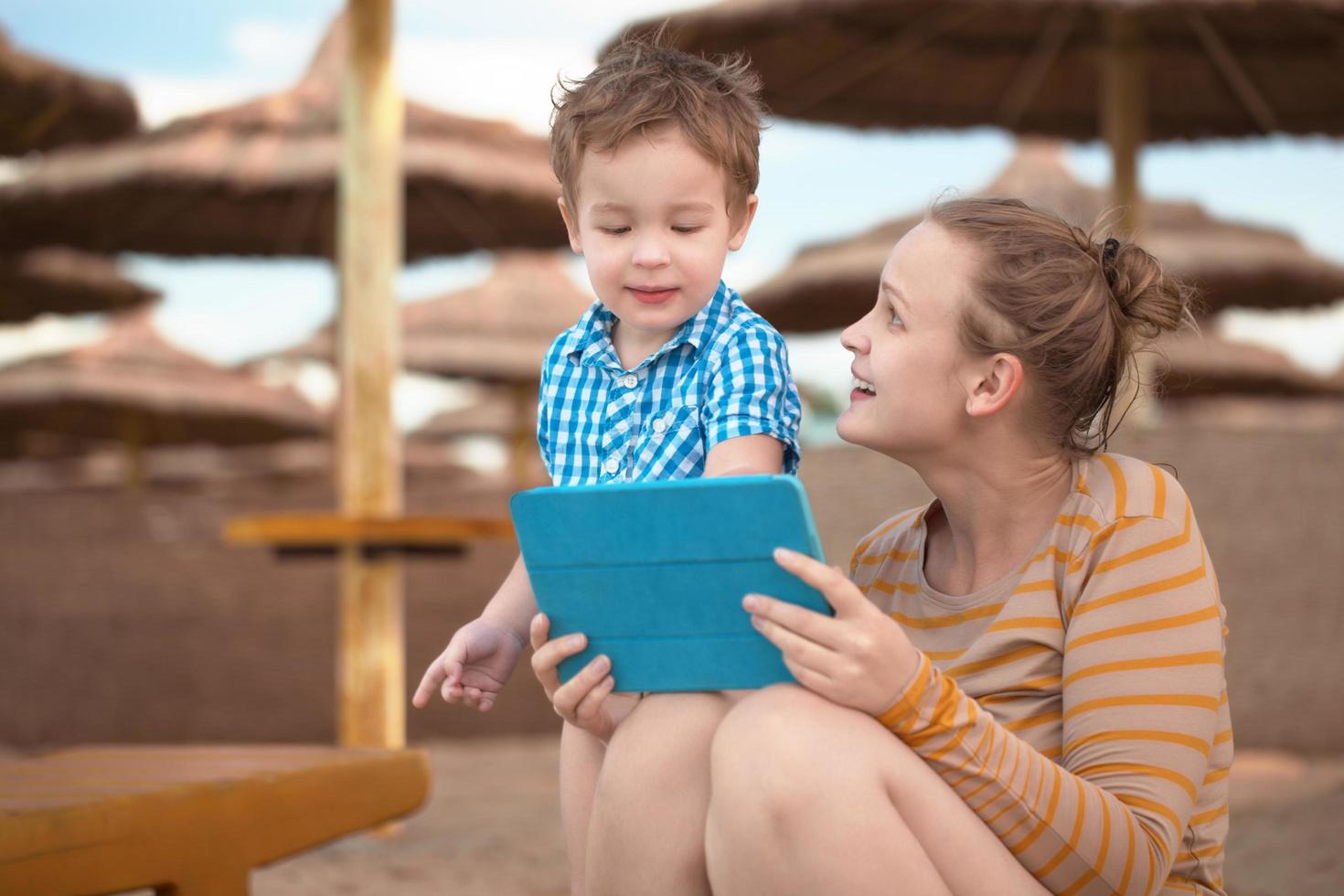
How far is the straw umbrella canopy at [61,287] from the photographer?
332 inches

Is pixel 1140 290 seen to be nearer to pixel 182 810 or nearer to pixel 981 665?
pixel 981 665

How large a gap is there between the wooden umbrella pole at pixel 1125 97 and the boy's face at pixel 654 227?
4.52 metres

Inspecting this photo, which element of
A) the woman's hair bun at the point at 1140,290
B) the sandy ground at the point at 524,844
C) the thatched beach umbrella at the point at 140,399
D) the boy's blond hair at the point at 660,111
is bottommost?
the sandy ground at the point at 524,844

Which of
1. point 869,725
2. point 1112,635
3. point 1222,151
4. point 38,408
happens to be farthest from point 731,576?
point 38,408

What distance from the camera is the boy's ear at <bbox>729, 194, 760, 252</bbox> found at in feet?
5.89

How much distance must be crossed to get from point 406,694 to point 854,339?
5760 mm

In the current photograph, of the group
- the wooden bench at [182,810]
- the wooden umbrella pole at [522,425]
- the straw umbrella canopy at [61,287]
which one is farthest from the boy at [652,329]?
the wooden umbrella pole at [522,425]

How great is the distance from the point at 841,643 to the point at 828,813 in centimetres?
15

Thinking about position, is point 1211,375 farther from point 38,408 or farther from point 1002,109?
point 38,408

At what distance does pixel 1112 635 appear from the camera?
1.41 m

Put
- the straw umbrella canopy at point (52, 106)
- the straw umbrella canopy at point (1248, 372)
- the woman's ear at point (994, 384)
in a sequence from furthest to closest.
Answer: the straw umbrella canopy at point (1248, 372) < the straw umbrella canopy at point (52, 106) < the woman's ear at point (994, 384)

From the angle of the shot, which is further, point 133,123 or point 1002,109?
point 1002,109

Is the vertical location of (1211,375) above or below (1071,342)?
above

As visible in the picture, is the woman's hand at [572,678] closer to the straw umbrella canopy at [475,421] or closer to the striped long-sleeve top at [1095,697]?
the striped long-sleeve top at [1095,697]
